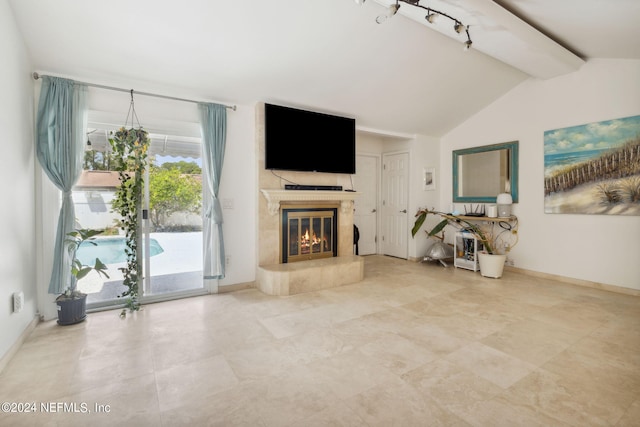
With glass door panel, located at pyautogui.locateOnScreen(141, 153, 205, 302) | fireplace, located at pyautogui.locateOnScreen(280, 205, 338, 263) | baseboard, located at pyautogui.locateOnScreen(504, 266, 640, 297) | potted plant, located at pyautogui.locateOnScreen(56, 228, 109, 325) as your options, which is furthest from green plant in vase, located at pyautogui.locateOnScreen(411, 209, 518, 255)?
potted plant, located at pyautogui.locateOnScreen(56, 228, 109, 325)

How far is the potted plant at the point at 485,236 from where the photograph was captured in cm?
462

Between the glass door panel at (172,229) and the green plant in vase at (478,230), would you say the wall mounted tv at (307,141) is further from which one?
the green plant in vase at (478,230)

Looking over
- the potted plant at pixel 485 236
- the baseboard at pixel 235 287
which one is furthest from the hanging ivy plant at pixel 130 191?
the potted plant at pixel 485 236

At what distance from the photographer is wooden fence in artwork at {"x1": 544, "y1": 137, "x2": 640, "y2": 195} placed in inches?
150

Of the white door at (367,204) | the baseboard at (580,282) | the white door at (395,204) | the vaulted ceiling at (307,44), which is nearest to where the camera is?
the vaulted ceiling at (307,44)

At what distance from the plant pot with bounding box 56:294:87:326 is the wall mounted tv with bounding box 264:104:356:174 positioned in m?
2.47

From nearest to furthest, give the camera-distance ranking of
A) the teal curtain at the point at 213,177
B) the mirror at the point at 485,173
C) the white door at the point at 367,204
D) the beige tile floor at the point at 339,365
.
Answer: the beige tile floor at the point at 339,365
the teal curtain at the point at 213,177
the mirror at the point at 485,173
the white door at the point at 367,204

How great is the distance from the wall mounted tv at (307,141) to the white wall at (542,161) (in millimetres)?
2557

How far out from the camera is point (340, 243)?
15.9 feet

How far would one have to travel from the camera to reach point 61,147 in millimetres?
2953

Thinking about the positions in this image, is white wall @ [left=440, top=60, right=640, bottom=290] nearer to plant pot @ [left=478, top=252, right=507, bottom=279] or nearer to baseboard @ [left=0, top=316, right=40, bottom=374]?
plant pot @ [left=478, top=252, right=507, bottom=279]

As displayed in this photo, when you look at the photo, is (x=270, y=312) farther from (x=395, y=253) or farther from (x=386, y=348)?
(x=395, y=253)

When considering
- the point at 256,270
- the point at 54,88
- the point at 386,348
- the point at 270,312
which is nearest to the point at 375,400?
the point at 386,348

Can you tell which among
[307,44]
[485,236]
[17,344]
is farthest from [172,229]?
[485,236]
